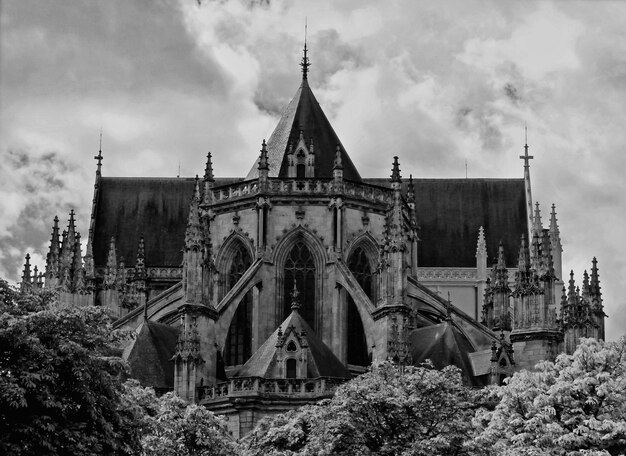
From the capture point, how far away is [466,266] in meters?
97.1

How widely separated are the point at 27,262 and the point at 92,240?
7716 mm

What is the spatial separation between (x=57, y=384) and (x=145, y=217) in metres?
55.1

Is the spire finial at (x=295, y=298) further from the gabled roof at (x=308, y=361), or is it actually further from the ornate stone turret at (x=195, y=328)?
A: the ornate stone turret at (x=195, y=328)

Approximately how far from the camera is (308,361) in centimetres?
6950

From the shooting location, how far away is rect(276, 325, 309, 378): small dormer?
226ft

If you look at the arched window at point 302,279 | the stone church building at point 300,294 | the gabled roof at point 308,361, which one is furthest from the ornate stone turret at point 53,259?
the gabled roof at point 308,361

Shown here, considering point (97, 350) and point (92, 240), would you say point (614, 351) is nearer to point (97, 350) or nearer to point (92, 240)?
point (97, 350)

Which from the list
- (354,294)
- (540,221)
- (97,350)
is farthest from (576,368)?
(540,221)

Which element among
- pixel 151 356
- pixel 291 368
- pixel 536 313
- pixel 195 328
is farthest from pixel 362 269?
pixel 151 356

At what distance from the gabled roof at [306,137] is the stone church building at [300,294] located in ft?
0.28

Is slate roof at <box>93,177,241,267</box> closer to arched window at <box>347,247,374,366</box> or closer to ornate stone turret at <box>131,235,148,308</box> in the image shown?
ornate stone turret at <box>131,235,148,308</box>

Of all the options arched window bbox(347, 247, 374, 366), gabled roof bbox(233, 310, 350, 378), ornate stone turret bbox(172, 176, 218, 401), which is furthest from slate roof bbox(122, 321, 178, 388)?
arched window bbox(347, 247, 374, 366)

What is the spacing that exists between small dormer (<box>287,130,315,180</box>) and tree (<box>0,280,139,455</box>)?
3486cm

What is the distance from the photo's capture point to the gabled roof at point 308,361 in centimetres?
6925
